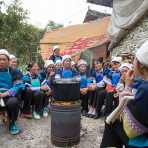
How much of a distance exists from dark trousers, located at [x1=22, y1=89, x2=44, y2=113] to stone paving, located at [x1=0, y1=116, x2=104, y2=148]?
0.32m

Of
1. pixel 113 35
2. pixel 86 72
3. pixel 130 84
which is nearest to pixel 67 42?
pixel 113 35

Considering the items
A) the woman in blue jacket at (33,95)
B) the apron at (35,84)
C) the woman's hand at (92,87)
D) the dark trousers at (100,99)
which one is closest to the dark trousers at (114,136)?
the woman in blue jacket at (33,95)

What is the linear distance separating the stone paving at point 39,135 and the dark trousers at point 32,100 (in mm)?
323

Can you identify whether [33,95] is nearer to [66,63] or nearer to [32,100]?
[32,100]

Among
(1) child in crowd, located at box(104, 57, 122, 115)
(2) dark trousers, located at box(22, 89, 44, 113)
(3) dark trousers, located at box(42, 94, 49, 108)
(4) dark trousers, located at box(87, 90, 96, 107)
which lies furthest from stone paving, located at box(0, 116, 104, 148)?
(4) dark trousers, located at box(87, 90, 96, 107)

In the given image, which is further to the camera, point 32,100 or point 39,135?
point 32,100

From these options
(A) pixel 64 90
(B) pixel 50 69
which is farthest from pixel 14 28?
(A) pixel 64 90

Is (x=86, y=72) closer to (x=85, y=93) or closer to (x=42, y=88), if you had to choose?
(x=85, y=93)

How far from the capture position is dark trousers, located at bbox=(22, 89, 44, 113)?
7.45m

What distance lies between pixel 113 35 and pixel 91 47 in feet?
7.46

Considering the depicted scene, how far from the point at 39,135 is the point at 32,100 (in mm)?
1391

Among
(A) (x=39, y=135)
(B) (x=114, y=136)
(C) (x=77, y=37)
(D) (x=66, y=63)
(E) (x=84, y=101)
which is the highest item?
(C) (x=77, y=37)

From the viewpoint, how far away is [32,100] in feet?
25.0

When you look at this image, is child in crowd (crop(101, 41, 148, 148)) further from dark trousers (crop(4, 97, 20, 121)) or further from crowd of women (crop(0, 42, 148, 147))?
dark trousers (crop(4, 97, 20, 121))
